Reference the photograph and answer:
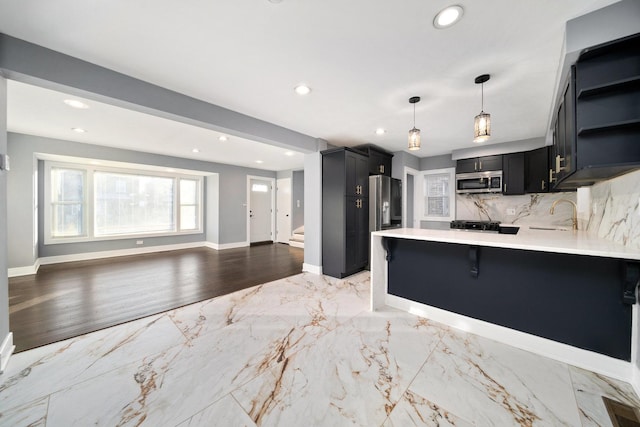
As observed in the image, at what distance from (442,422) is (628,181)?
2.11 m

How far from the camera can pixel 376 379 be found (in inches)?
63.7

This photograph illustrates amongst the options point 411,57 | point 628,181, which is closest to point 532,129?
point 628,181

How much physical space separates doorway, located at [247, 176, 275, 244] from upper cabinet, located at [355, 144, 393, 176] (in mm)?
4090

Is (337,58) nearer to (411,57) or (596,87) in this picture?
(411,57)

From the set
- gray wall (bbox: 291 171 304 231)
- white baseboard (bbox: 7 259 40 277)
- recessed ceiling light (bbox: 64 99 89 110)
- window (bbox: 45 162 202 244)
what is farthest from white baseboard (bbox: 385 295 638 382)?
window (bbox: 45 162 202 244)

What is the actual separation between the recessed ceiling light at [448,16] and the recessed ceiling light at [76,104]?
12.7ft

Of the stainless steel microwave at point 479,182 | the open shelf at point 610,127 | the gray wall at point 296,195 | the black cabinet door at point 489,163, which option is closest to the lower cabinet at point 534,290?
the open shelf at point 610,127

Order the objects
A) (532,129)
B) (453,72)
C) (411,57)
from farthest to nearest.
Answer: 1. (532,129)
2. (453,72)
3. (411,57)

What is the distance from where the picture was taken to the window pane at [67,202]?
15.7ft

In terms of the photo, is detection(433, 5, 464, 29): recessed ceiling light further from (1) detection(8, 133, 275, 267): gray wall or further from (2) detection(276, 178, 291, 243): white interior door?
(2) detection(276, 178, 291, 243): white interior door

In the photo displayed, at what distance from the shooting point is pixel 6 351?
180 cm

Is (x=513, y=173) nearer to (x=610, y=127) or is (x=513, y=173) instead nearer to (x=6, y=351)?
(x=610, y=127)

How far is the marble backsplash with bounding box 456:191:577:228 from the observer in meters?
4.03

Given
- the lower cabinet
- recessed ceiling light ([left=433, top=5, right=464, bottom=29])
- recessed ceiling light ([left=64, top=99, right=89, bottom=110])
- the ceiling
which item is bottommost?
the lower cabinet
